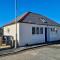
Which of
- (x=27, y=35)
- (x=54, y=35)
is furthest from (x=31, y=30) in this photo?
(x=54, y=35)

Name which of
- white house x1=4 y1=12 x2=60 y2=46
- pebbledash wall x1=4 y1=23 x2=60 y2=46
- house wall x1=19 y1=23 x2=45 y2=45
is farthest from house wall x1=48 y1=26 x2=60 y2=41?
house wall x1=19 y1=23 x2=45 y2=45

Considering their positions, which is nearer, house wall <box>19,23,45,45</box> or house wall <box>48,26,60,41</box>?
house wall <box>19,23,45,45</box>

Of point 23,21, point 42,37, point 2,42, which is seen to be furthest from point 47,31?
point 2,42

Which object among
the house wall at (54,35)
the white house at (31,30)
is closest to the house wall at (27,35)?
the white house at (31,30)

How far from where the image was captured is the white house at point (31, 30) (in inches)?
766

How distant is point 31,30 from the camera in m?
20.7

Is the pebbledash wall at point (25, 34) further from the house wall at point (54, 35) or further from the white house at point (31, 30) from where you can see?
the house wall at point (54, 35)

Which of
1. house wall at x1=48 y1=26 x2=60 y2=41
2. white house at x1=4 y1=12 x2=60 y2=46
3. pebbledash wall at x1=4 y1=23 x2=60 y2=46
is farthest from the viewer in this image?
house wall at x1=48 y1=26 x2=60 y2=41

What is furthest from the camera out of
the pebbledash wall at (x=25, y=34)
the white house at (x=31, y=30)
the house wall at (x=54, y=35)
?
the house wall at (x=54, y=35)

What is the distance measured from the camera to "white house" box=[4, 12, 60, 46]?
766 inches

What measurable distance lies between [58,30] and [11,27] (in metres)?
9.63

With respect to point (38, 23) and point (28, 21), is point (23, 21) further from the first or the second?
point (38, 23)

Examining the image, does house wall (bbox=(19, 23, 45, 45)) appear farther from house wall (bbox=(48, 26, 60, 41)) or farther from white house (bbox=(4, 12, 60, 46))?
house wall (bbox=(48, 26, 60, 41))

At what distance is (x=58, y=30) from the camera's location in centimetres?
2714
